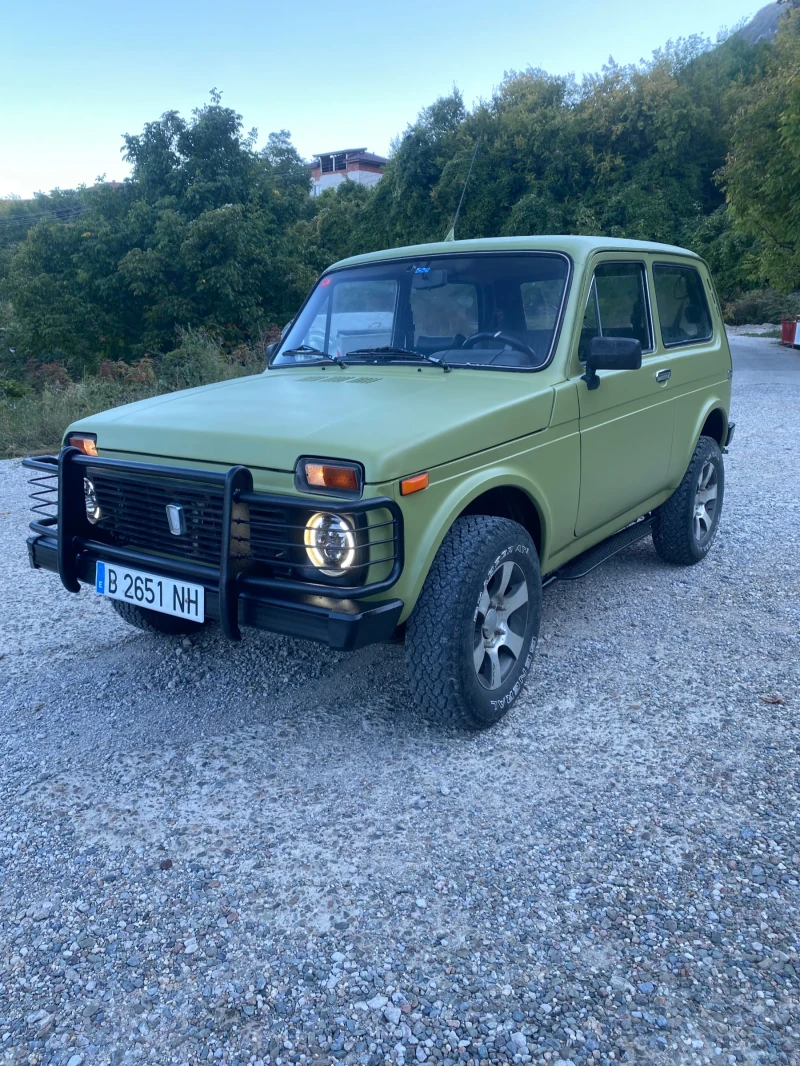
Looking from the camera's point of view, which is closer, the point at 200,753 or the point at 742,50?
the point at 200,753

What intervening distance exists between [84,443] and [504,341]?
194 centimetres

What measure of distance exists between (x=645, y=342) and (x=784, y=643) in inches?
69.4

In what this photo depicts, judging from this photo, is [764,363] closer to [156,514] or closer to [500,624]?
[500,624]

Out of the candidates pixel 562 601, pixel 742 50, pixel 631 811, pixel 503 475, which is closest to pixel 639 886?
pixel 631 811

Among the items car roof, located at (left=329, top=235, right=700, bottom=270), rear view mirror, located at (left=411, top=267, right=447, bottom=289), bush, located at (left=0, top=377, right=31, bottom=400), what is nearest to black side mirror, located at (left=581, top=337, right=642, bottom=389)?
car roof, located at (left=329, top=235, right=700, bottom=270)

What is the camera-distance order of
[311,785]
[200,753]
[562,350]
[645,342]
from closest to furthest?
[311,785], [200,753], [562,350], [645,342]

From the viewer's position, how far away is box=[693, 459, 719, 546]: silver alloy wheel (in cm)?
530

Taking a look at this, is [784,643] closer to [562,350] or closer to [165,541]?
[562,350]

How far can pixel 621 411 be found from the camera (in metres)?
4.22

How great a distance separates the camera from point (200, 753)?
10.7 feet

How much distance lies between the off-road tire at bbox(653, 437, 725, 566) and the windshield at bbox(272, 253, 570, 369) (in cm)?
179

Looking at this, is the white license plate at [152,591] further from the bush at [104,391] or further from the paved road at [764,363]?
the paved road at [764,363]

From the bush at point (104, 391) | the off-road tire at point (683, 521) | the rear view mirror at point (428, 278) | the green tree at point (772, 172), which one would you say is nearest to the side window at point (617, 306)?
the rear view mirror at point (428, 278)

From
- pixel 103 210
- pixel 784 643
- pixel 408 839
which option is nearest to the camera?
pixel 408 839
